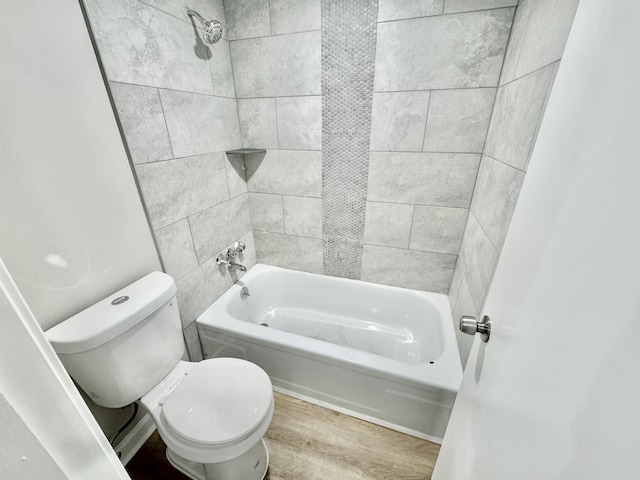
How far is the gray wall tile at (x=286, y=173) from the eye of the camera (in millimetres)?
1647

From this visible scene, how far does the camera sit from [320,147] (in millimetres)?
1586

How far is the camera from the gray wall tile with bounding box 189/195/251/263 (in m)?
1.43

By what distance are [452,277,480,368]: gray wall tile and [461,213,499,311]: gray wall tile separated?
4 centimetres

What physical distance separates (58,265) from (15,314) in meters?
0.86

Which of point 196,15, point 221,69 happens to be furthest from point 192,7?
point 221,69

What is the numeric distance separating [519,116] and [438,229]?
28.9 inches

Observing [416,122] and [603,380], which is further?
[416,122]

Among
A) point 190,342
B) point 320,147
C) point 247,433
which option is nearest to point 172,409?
point 247,433

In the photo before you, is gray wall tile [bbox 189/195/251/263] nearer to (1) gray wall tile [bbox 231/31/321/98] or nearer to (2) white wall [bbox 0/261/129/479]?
(1) gray wall tile [bbox 231/31/321/98]

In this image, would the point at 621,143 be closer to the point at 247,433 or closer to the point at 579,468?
the point at 579,468

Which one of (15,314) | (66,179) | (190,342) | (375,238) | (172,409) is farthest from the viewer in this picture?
(375,238)

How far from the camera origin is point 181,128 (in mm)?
1231

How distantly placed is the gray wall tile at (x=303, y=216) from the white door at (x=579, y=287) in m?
1.31

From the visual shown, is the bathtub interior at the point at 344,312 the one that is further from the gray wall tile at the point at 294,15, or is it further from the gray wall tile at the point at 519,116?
the gray wall tile at the point at 294,15
